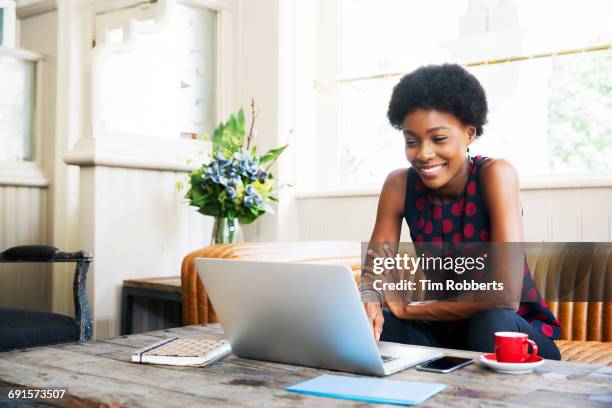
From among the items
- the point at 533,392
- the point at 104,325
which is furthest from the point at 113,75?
the point at 533,392

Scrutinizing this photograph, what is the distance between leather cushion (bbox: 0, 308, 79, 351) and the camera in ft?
6.85

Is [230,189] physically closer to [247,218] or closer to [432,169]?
[247,218]

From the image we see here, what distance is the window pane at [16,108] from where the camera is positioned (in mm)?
3287

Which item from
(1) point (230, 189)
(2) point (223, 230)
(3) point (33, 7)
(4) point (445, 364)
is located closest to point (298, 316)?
(4) point (445, 364)

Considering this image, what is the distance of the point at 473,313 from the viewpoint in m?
1.63

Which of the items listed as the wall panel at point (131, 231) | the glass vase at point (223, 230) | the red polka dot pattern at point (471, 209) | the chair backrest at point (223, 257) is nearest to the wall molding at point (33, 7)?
the wall panel at point (131, 231)

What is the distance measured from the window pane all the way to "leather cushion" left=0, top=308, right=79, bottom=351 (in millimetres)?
1270

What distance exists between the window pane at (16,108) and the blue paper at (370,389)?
263cm

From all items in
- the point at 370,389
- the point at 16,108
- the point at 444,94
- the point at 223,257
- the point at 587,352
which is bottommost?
the point at 587,352

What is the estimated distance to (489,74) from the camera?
290 cm

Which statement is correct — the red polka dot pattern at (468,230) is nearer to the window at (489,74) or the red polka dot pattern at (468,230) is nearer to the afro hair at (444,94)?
the afro hair at (444,94)

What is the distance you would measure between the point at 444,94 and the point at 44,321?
4.60 feet

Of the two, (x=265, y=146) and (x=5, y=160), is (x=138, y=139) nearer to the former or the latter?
(x=265, y=146)

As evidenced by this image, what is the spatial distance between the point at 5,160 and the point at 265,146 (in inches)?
47.6
